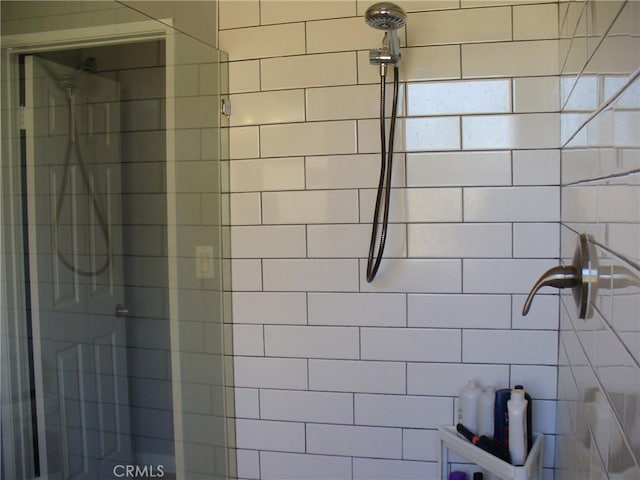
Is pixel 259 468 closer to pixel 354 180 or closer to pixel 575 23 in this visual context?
pixel 354 180

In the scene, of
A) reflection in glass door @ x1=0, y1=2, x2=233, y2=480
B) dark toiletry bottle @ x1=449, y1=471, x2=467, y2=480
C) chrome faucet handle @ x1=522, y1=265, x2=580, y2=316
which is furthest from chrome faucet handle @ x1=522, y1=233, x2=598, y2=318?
reflection in glass door @ x1=0, y1=2, x2=233, y2=480

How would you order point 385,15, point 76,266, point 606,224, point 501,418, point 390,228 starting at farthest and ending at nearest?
1. point 76,266
2. point 390,228
3. point 501,418
4. point 385,15
5. point 606,224

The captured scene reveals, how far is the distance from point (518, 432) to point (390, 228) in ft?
2.18

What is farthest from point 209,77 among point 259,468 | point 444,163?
point 259,468

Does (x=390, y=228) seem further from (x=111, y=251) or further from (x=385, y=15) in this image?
(x=111, y=251)

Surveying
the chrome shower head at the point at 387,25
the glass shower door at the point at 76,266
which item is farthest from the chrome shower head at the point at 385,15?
the glass shower door at the point at 76,266

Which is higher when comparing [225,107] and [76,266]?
[225,107]

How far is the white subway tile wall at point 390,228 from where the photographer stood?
1549mm

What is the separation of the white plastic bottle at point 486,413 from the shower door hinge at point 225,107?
116cm

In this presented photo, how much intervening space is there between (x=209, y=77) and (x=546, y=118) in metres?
1.03

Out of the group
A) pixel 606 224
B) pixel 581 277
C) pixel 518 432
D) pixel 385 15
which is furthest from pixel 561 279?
pixel 385 15

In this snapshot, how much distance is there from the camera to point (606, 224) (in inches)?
30.4

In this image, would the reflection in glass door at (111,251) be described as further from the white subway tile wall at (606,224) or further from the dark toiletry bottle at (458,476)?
the white subway tile wall at (606,224)

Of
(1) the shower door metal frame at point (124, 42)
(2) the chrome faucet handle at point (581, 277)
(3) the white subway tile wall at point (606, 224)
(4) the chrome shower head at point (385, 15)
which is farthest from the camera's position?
(1) the shower door metal frame at point (124, 42)
